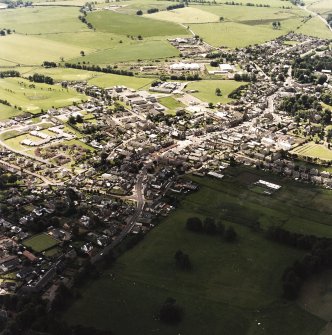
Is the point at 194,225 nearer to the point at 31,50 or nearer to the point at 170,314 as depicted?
the point at 170,314

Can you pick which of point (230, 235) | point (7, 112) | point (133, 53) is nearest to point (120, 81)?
point (133, 53)

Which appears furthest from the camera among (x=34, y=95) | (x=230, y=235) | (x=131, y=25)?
(x=131, y=25)

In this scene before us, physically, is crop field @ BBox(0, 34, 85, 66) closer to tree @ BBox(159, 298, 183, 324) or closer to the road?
the road

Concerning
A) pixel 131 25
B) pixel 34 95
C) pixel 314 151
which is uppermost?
pixel 131 25

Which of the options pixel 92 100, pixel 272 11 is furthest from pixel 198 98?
pixel 272 11

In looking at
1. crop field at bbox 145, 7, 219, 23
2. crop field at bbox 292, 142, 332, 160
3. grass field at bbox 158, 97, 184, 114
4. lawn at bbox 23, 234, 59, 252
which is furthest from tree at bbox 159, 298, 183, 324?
crop field at bbox 145, 7, 219, 23

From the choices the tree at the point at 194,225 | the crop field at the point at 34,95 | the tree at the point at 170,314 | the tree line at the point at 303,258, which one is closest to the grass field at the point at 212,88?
the crop field at the point at 34,95

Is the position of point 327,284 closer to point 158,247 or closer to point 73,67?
point 158,247
